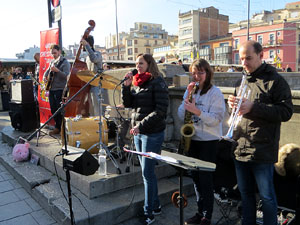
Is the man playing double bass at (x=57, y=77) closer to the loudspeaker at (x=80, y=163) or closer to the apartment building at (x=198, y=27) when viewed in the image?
the loudspeaker at (x=80, y=163)

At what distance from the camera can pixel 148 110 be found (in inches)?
125

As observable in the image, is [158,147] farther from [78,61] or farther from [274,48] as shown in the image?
[274,48]

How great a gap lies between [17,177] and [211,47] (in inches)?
2529

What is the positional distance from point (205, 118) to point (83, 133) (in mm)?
2343

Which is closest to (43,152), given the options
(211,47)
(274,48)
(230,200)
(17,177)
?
(17,177)

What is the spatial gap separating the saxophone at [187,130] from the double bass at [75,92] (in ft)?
9.90

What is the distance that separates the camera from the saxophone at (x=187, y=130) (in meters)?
3.00

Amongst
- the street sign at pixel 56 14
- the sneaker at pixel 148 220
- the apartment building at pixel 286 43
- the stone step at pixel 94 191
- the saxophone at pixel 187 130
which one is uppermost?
the apartment building at pixel 286 43

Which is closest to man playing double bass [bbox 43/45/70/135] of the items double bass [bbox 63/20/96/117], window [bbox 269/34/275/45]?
double bass [bbox 63/20/96/117]

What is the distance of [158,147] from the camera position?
321 cm

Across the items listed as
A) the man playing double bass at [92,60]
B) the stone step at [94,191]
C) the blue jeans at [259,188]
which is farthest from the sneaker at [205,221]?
the man playing double bass at [92,60]

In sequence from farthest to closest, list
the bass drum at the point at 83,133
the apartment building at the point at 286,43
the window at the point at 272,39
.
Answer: the window at the point at 272,39 → the apartment building at the point at 286,43 → the bass drum at the point at 83,133

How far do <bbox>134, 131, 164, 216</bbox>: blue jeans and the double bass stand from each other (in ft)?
8.81

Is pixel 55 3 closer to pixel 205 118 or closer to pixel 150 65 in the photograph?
pixel 150 65
